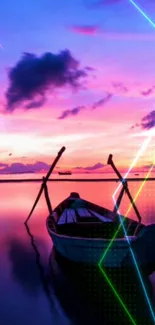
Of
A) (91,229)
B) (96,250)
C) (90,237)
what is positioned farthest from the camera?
(91,229)

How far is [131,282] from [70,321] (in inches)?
162

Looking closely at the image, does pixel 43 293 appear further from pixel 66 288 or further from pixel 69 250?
pixel 69 250

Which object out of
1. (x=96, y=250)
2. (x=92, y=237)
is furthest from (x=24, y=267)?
(x=96, y=250)

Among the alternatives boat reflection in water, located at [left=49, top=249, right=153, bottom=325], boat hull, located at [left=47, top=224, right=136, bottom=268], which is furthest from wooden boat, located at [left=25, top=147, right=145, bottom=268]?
boat reflection in water, located at [left=49, top=249, right=153, bottom=325]

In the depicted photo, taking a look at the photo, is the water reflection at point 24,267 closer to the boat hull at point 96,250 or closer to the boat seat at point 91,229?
the boat hull at point 96,250

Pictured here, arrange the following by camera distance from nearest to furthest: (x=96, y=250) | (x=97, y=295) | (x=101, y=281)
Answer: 1. (x=97, y=295)
2. (x=96, y=250)
3. (x=101, y=281)

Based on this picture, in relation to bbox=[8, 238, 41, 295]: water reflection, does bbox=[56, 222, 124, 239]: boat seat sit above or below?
above

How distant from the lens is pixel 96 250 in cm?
1312

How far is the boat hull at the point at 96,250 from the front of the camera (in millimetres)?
12805

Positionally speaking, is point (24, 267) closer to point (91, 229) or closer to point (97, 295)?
point (91, 229)

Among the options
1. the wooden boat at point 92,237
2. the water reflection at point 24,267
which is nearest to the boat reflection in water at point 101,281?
the wooden boat at point 92,237

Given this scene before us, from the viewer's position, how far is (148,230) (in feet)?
39.8

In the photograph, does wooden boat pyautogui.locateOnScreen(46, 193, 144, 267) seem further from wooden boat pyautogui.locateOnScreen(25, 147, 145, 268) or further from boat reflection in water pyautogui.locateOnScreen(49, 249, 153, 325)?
boat reflection in water pyautogui.locateOnScreen(49, 249, 153, 325)

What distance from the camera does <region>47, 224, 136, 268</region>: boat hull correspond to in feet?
42.0
